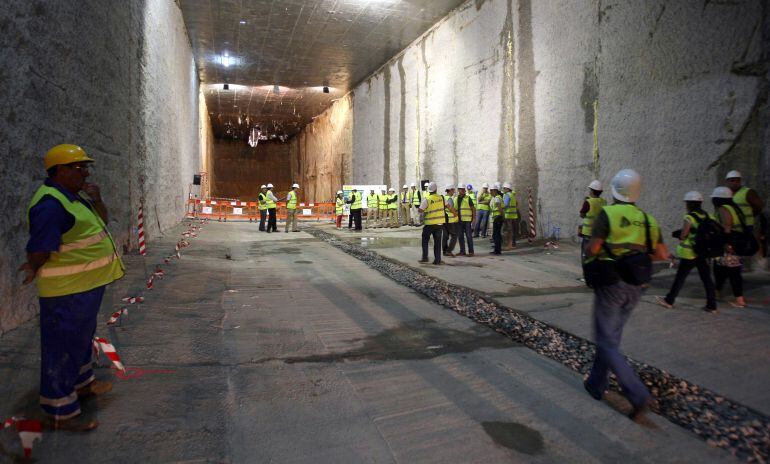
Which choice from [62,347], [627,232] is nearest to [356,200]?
[627,232]

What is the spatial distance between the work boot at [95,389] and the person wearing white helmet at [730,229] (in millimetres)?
7125

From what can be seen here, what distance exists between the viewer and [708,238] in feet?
19.9

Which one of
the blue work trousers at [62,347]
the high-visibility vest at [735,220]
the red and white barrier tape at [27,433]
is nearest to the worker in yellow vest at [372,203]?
the high-visibility vest at [735,220]

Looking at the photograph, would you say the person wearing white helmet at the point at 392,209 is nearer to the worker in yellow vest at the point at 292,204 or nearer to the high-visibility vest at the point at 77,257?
the worker in yellow vest at the point at 292,204

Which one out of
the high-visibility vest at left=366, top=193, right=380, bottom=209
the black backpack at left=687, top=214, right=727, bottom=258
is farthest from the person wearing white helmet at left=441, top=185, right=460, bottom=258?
the high-visibility vest at left=366, top=193, right=380, bottom=209

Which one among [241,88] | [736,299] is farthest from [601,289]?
[241,88]

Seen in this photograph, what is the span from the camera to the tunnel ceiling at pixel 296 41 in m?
17.8

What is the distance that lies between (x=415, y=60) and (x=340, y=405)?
69.1 ft

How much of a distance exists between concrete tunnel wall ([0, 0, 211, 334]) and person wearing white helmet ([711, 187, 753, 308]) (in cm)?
823

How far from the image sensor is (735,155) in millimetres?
8906

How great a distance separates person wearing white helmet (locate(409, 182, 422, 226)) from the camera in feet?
68.3

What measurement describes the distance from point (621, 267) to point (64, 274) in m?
3.73

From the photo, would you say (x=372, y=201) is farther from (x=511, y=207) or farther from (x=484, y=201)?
(x=511, y=207)

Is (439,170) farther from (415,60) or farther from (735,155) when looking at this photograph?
(735,155)
